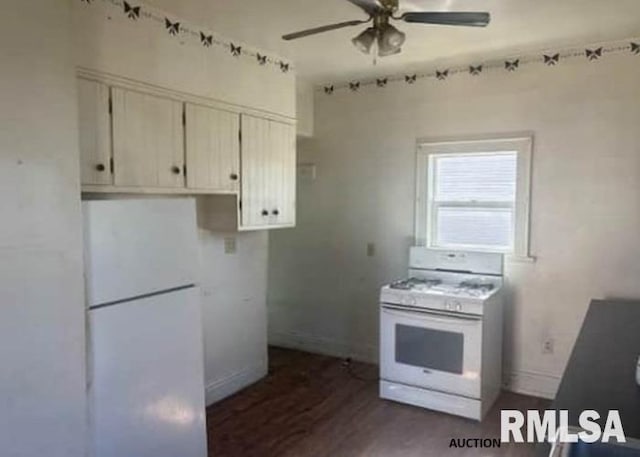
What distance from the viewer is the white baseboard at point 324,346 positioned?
461 centimetres

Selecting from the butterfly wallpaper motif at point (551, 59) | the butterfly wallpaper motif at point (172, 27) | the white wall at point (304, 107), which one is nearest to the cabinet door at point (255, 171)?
the butterfly wallpaper motif at point (172, 27)

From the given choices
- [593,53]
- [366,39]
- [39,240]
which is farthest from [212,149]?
[593,53]

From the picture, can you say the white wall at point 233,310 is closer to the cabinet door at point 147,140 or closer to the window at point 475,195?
the cabinet door at point 147,140

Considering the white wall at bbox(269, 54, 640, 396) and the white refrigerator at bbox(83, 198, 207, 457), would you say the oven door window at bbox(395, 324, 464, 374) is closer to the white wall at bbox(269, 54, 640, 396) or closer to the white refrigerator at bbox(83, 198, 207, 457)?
the white wall at bbox(269, 54, 640, 396)

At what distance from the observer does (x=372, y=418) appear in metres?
3.49

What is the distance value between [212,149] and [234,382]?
1826 mm

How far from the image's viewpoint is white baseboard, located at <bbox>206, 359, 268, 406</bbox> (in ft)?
12.1

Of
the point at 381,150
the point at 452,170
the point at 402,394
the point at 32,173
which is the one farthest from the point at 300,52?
the point at 402,394

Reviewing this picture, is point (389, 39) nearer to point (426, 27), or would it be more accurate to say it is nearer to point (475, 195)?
point (426, 27)

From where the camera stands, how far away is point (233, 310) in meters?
3.89

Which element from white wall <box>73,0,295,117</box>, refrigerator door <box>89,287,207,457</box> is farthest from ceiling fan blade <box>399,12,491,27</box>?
refrigerator door <box>89,287,207,457</box>

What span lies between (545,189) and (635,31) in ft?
3.76

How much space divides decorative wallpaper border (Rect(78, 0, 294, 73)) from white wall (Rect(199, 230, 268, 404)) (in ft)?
4.18

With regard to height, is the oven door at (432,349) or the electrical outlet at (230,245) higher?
the electrical outlet at (230,245)
